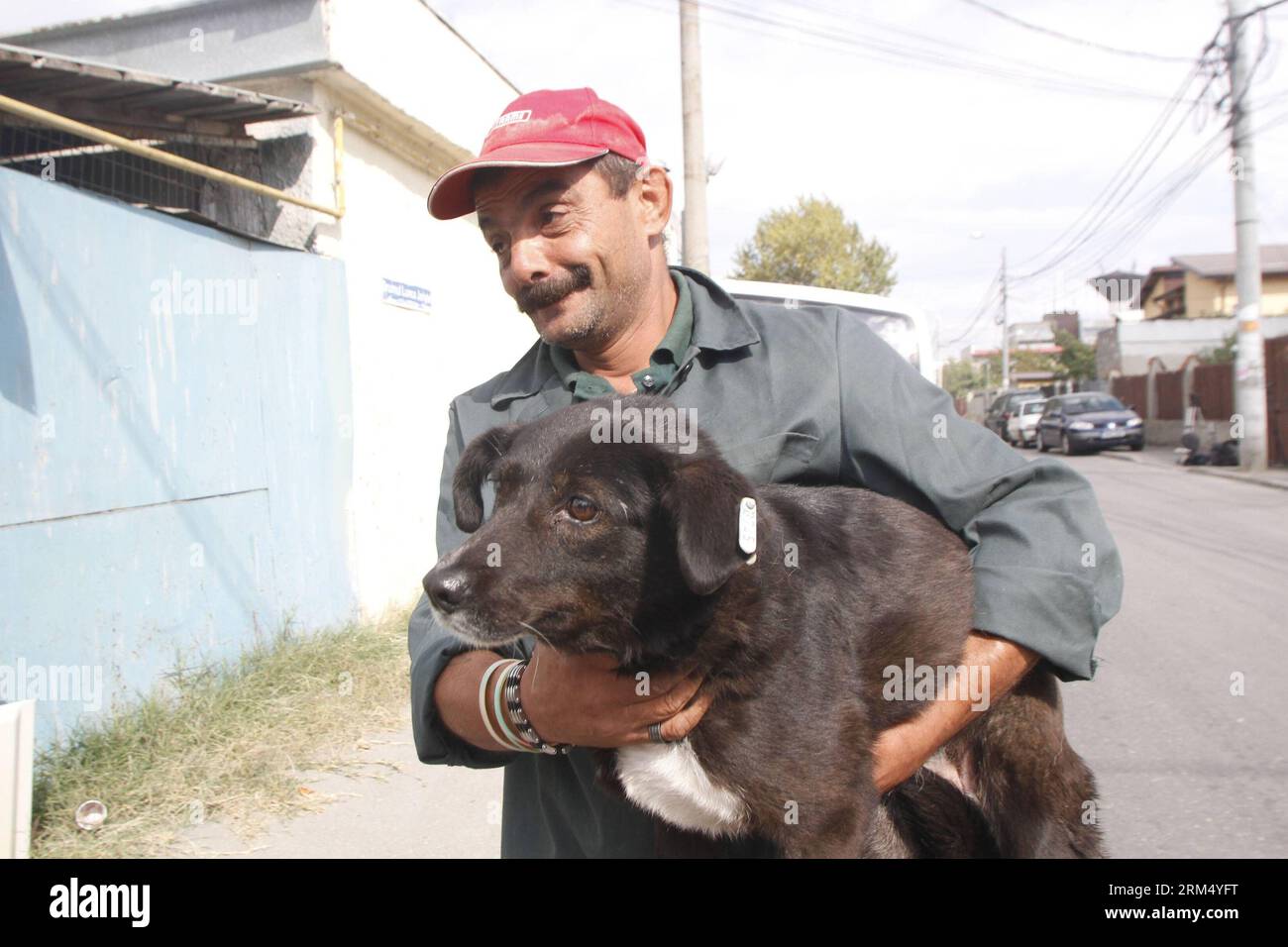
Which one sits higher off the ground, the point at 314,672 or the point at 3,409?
the point at 3,409

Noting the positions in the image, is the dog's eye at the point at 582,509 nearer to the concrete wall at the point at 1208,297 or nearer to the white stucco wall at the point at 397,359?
the white stucco wall at the point at 397,359

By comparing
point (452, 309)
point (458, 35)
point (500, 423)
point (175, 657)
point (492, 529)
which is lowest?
point (175, 657)

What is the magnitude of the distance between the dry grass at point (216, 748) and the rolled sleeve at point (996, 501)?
11.3ft

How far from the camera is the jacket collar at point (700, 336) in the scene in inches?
91.4

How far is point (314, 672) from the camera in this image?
606cm

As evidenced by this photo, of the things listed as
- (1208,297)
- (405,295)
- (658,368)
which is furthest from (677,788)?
(1208,297)

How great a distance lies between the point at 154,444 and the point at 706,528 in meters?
4.27

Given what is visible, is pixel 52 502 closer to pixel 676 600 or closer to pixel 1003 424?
pixel 676 600

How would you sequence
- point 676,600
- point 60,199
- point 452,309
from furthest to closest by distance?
point 452,309 < point 60,199 < point 676,600

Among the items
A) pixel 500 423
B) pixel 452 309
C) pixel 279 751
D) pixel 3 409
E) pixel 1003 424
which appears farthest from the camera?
pixel 1003 424

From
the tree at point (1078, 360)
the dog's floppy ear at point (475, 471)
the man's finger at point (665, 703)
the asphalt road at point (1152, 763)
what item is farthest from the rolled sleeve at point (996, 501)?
the tree at point (1078, 360)

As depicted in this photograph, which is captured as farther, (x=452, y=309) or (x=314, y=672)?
(x=452, y=309)
